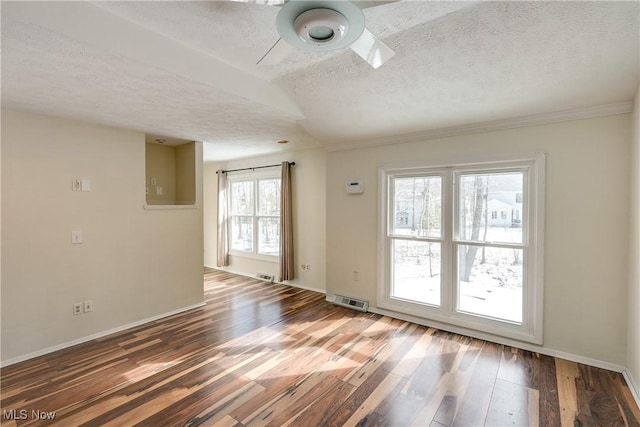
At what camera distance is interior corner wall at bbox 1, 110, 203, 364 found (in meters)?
2.70

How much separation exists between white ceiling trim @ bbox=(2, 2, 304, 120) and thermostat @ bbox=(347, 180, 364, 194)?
5.75 ft

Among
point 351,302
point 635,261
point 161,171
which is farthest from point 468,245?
point 161,171

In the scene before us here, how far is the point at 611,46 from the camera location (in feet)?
6.48

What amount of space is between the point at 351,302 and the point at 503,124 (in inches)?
109

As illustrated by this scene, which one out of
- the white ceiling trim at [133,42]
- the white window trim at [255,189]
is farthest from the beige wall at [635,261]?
the white window trim at [255,189]

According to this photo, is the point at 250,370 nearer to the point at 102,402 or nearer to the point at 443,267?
the point at 102,402

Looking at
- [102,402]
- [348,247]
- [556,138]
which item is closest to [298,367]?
[102,402]

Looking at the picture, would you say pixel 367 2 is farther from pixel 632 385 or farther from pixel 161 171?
pixel 161 171

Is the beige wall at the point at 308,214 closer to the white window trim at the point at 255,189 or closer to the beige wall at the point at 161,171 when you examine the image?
the white window trim at the point at 255,189

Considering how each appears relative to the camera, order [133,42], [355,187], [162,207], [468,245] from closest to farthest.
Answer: [133,42]
[468,245]
[162,207]
[355,187]

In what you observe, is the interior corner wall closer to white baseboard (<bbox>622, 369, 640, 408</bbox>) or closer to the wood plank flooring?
the wood plank flooring

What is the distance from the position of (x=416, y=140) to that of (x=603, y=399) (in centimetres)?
277

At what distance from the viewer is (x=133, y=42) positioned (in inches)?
73.0

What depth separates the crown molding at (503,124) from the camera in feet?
8.18
